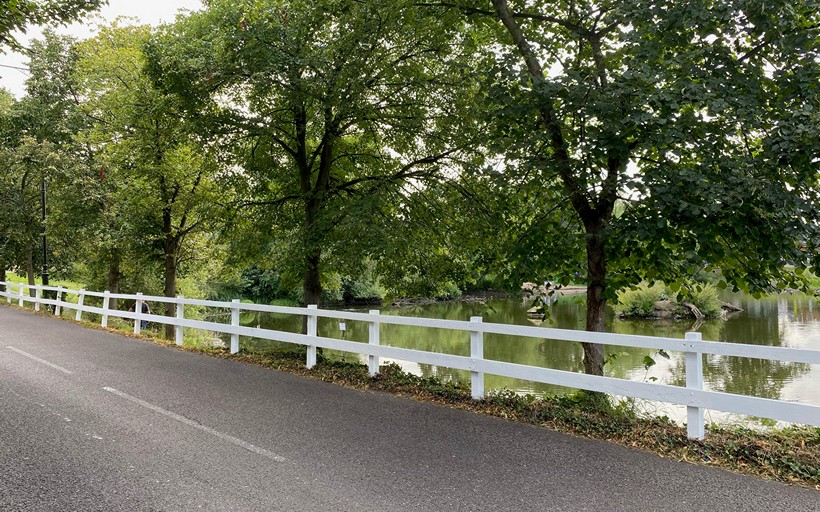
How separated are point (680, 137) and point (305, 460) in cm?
498

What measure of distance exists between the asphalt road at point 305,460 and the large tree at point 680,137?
259 cm

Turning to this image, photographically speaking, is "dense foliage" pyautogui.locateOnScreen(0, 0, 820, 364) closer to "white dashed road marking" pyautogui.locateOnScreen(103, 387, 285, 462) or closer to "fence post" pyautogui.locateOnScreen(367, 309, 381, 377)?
"fence post" pyautogui.locateOnScreen(367, 309, 381, 377)

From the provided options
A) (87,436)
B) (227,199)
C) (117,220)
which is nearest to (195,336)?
(117,220)

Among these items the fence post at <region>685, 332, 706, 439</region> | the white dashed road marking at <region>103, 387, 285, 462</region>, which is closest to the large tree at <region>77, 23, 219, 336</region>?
the white dashed road marking at <region>103, 387, 285, 462</region>

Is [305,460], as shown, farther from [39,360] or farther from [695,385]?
[39,360]

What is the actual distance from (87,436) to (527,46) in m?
6.94

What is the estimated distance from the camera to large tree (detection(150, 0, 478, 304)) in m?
8.83

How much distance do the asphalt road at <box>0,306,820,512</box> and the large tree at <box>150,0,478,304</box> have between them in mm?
3941

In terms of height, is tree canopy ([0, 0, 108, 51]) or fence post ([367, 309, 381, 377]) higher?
tree canopy ([0, 0, 108, 51])

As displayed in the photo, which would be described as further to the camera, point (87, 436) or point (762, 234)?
point (762, 234)

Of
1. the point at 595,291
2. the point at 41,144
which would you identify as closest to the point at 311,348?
the point at 595,291

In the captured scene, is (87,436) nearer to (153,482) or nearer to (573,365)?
(153,482)

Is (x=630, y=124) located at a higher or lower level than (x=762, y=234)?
higher

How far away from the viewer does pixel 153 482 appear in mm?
3980
